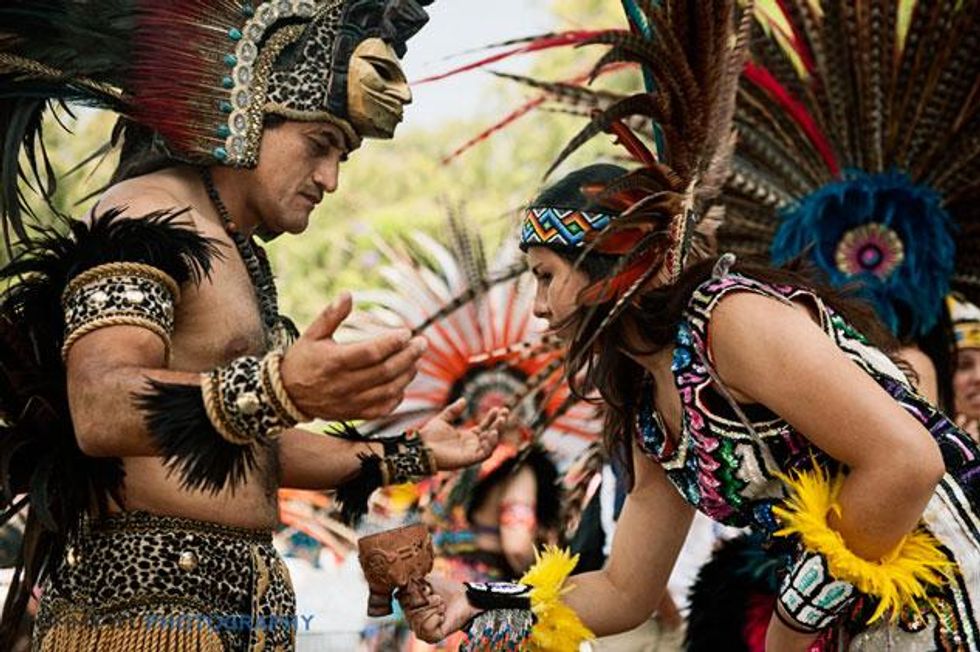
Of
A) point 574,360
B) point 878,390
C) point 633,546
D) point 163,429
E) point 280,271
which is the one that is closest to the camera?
point 163,429

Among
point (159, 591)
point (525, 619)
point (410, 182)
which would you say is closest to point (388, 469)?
point (525, 619)

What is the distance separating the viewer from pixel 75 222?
9.09 ft

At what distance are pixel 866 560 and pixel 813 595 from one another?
117 millimetres

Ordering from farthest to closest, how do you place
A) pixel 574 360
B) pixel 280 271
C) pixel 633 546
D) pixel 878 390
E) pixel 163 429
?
pixel 280 271 → pixel 633 546 → pixel 574 360 → pixel 878 390 → pixel 163 429

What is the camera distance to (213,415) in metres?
2.39

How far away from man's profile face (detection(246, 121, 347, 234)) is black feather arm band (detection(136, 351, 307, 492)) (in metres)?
0.67

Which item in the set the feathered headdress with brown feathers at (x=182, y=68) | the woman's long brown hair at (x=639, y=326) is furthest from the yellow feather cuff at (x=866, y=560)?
the feathered headdress with brown feathers at (x=182, y=68)

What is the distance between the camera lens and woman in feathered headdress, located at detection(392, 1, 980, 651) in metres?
2.67

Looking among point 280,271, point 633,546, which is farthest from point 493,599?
point 280,271

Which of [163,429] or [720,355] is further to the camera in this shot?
[720,355]

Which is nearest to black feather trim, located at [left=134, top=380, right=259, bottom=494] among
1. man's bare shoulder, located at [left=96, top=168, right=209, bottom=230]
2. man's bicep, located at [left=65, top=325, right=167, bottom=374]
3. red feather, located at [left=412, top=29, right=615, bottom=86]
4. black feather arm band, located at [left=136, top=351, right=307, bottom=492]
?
black feather arm band, located at [left=136, top=351, right=307, bottom=492]

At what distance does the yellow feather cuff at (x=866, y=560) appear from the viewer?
8.80 feet

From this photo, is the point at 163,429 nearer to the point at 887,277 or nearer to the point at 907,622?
the point at 907,622

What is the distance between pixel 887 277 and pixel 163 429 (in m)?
3.10
